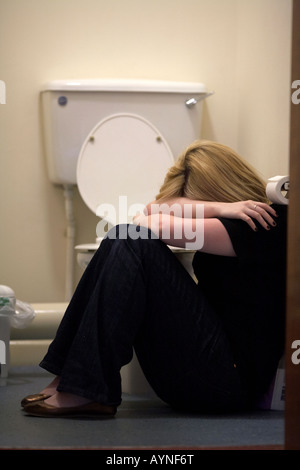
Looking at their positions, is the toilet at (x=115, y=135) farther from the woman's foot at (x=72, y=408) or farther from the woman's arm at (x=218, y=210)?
the woman's foot at (x=72, y=408)

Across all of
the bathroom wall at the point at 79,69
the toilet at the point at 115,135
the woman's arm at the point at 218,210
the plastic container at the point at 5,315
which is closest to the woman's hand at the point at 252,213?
the woman's arm at the point at 218,210

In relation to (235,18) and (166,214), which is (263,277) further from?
(235,18)

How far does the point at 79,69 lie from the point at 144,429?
59.6 inches

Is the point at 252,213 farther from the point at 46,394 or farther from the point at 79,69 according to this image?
the point at 79,69

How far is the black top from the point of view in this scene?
54.4 inches

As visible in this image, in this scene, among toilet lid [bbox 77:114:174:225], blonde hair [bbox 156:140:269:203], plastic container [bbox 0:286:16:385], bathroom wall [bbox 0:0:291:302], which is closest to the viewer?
blonde hair [bbox 156:140:269:203]

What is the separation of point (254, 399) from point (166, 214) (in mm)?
408

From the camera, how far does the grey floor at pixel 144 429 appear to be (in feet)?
3.81

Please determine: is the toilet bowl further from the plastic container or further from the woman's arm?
the woman's arm

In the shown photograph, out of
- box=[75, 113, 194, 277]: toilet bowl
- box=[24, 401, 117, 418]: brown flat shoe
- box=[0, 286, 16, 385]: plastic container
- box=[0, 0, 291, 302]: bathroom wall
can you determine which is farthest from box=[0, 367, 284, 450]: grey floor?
box=[0, 0, 291, 302]: bathroom wall

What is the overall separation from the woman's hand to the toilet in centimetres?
92

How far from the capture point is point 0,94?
244 centimetres

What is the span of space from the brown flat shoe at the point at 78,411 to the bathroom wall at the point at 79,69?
115cm
